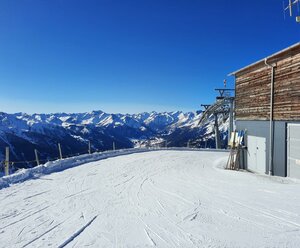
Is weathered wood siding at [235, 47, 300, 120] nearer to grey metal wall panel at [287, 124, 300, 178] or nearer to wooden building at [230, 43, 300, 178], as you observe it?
wooden building at [230, 43, 300, 178]

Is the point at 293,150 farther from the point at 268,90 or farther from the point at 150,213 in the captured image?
the point at 150,213

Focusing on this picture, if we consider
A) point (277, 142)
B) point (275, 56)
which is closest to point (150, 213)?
point (277, 142)

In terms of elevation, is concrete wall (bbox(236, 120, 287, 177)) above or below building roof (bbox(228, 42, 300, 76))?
below

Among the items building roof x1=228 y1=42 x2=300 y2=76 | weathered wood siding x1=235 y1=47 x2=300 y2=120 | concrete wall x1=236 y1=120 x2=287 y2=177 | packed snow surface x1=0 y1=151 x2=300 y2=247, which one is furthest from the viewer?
concrete wall x1=236 y1=120 x2=287 y2=177

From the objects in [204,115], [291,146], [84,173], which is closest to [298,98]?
[291,146]

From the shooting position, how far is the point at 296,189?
430 inches

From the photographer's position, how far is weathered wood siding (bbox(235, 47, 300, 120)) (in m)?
13.2

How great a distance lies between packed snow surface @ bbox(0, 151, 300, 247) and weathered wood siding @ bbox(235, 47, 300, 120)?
3.31 m

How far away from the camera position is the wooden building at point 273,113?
13.2 m

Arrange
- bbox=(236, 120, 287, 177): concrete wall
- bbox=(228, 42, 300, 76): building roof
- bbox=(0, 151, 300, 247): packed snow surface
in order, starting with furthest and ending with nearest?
bbox=(236, 120, 287, 177): concrete wall
bbox=(228, 42, 300, 76): building roof
bbox=(0, 151, 300, 247): packed snow surface

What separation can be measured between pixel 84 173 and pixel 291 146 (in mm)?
9737

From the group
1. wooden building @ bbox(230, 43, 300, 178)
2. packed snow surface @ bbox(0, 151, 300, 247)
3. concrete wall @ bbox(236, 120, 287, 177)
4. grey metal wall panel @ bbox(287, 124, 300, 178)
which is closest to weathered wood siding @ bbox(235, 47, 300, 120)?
wooden building @ bbox(230, 43, 300, 178)

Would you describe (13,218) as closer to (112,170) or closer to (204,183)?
(204,183)

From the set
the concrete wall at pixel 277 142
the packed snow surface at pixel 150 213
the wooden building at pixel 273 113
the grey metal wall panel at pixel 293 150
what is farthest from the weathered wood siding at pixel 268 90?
the packed snow surface at pixel 150 213
